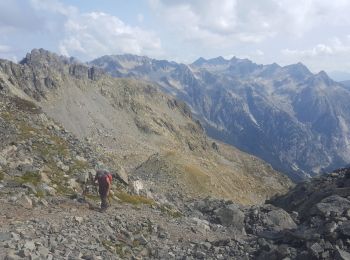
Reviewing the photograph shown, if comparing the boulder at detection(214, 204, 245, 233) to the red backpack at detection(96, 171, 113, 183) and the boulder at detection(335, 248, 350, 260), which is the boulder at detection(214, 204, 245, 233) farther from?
the boulder at detection(335, 248, 350, 260)

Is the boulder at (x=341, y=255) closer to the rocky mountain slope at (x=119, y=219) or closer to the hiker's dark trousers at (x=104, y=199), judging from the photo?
the rocky mountain slope at (x=119, y=219)

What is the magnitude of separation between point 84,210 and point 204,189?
73977 millimetres

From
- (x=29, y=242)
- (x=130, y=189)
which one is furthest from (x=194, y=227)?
(x=29, y=242)

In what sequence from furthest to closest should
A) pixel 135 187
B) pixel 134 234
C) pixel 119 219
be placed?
pixel 135 187 < pixel 119 219 < pixel 134 234

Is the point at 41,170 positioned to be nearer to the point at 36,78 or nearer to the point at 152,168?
the point at 152,168

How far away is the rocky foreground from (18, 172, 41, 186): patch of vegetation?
348cm

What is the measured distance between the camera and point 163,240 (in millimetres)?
28656

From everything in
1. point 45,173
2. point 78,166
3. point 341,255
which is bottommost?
point 341,255

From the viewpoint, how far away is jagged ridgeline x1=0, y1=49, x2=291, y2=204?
40.4 metres

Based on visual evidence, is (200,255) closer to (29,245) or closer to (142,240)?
(142,240)

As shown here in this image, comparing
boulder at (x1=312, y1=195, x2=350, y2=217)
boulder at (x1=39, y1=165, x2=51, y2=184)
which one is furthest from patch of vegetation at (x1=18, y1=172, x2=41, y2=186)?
boulder at (x1=312, y1=195, x2=350, y2=217)

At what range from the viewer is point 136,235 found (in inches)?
1099

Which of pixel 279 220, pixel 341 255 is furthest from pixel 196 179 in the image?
pixel 341 255

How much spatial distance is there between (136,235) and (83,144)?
94.5 feet
